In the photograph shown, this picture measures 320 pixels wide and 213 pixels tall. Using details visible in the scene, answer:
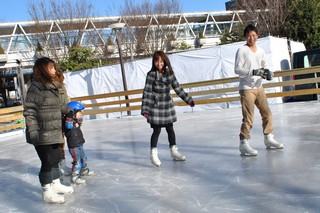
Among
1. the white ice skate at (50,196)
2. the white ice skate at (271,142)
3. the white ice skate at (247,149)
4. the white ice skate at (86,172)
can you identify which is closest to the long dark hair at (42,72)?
the white ice skate at (50,196)

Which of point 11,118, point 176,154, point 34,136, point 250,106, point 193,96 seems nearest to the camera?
point 34,136

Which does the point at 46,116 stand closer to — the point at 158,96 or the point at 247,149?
the point at 158,96

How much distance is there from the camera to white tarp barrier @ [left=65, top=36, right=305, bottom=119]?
36.2 feet

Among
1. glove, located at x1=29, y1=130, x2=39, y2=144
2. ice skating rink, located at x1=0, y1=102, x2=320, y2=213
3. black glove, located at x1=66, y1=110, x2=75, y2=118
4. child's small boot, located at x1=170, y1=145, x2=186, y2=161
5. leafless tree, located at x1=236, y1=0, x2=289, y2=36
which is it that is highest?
leafless tree, located at x1=236, y1=0, x2=289, y2=36

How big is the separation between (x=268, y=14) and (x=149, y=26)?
7.05m

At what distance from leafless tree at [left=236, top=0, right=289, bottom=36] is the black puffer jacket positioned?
1854 centimetres

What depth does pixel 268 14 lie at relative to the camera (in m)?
21.7

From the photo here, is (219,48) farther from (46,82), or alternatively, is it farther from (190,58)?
(46,82)

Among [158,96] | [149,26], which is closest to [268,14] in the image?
[149,26]

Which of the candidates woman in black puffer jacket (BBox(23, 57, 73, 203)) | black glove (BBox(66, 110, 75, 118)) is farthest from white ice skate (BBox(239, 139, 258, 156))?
woman in black puffer jacket (BBox(23, 57, 73, 203))

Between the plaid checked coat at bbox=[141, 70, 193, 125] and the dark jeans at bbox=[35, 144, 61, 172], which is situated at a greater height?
the plaid checked coat at bbox=[141, 70, 193, 125]

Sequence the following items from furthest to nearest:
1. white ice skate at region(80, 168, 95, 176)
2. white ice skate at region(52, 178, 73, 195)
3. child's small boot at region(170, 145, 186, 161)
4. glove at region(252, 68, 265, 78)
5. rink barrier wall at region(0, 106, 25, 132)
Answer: rink barrier wall at region(0, 106, 25, 132) → child's small boot at region(170, 145, 186, 161) → white ice skate at region(80, 168, 95, 176) → glove at region(252, 68, 265, 78) → white ice skate at region(52, 178, 73, 195)

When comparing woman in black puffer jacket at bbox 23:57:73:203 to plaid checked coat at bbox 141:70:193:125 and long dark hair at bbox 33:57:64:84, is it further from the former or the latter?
plaid checked coat at bbox 141:70:193:125

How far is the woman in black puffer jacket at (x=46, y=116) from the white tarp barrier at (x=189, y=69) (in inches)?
321
